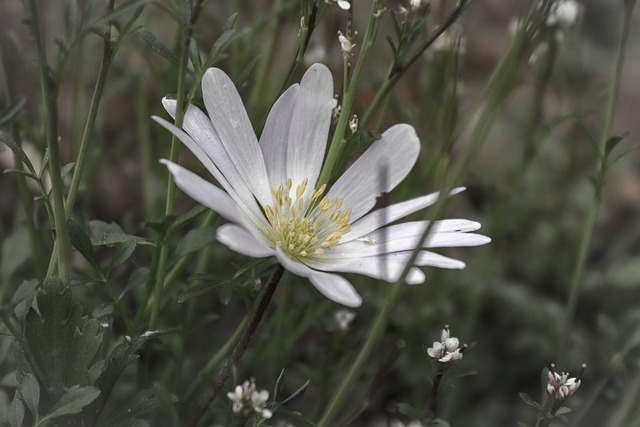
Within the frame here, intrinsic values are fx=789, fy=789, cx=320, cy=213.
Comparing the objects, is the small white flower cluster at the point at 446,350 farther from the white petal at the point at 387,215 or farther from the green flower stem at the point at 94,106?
the green flower stem at the point at 94,106

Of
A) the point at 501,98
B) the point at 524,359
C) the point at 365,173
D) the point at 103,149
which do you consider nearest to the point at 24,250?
the point at 103,149

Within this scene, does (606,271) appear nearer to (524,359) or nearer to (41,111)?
(524,359)

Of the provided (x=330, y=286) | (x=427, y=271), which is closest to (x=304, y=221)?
(x=330, y=286)

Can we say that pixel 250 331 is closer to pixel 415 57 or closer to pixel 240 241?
pixel 240 241

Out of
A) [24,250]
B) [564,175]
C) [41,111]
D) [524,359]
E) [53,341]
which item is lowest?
[524,359]

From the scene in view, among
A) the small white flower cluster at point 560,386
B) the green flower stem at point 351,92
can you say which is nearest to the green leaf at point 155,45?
Answer: the green flower stem at point 351,92

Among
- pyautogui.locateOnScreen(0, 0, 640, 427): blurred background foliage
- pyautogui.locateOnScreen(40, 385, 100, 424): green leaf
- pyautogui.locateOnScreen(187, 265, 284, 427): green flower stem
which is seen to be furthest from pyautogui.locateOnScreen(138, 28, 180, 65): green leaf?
pyautogui.locateOnScreen(40, 385, 100, 424): green leaf
